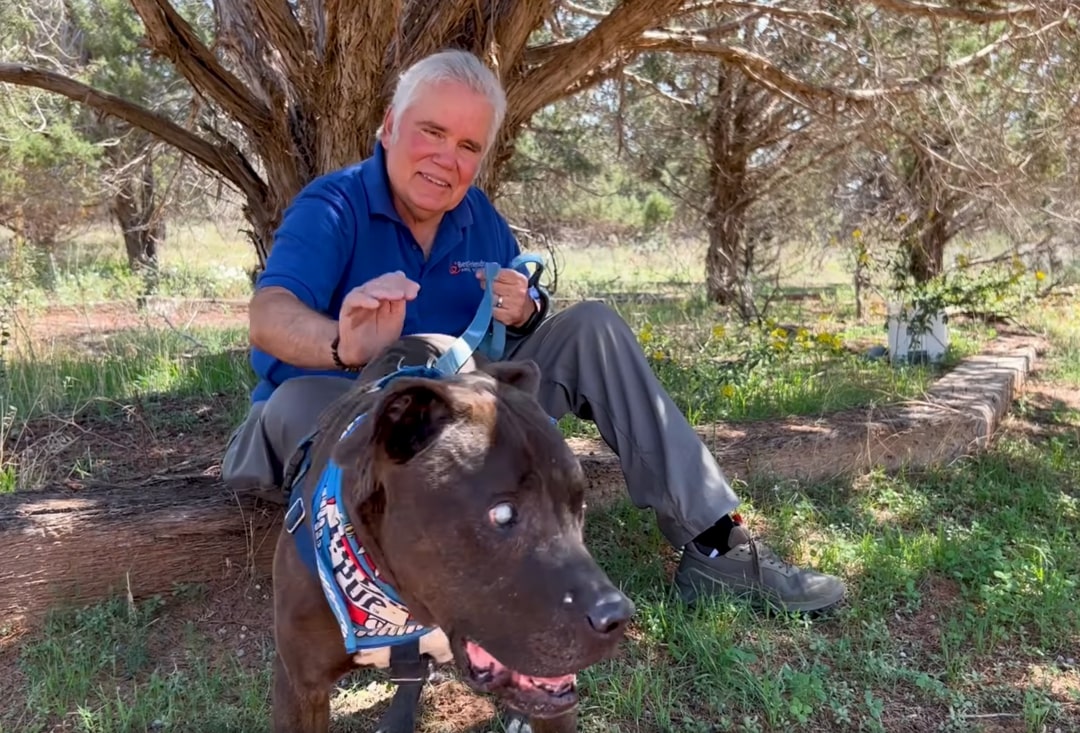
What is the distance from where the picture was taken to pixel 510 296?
262cm

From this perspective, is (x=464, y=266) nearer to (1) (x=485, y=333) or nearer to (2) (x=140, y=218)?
(1) (x=485, y=333)

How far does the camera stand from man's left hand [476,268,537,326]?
256 centimetres

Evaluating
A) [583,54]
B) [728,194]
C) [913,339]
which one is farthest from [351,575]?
[728,194]

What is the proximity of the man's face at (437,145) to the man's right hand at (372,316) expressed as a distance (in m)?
0.57

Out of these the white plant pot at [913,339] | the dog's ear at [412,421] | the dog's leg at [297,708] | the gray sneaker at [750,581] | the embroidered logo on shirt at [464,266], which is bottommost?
the gray sneaker at [750,581]

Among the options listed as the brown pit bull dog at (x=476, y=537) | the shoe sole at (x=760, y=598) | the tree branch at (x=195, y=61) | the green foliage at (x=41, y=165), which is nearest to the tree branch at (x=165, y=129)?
the tree branch at (x=195, y=61)

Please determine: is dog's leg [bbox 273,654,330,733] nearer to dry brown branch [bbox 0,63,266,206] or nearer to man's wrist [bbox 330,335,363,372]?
man's wrist [bbox 330,335,363,372]

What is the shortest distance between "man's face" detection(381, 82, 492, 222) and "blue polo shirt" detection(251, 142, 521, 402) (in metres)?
0.10

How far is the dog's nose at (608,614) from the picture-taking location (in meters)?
1.39

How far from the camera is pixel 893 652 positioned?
9.08 ft

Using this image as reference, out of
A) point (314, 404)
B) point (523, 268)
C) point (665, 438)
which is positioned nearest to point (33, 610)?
point (314, 404)

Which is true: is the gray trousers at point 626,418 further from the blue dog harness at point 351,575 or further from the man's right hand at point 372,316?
the blue dog harness at point 351,575

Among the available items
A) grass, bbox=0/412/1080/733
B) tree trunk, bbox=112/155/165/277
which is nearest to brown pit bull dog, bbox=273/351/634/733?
grass, bbox=0/412/1080/733

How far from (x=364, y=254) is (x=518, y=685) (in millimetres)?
1474
